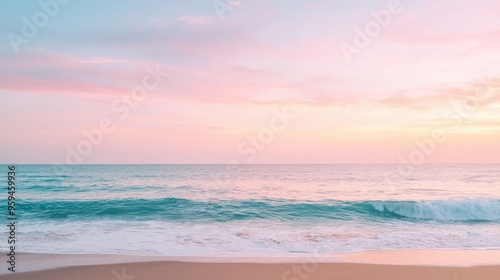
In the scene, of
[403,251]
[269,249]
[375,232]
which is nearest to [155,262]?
[269,249]

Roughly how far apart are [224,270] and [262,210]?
1393 cm

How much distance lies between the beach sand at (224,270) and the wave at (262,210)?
995cm

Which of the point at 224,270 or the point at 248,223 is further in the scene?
the point at 248,223

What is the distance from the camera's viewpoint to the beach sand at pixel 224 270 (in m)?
8.91

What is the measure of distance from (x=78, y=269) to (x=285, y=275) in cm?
436

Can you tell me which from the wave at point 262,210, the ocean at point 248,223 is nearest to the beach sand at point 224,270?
the ocean at point 248,223

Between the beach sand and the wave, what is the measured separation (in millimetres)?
9952

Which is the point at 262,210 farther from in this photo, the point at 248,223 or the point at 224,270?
the point at 224,270

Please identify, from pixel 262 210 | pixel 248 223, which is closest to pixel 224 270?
pixel 248 223

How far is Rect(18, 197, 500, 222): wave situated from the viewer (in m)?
21.3

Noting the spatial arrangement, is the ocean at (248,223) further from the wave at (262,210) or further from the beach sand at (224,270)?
the beach sand at (224,270)

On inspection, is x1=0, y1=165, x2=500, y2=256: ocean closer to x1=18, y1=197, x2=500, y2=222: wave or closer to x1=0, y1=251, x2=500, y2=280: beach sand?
x1=18, y1=197, x2=500, y2=222: wave

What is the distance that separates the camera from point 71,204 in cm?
2511

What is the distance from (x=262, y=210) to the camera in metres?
23.3
